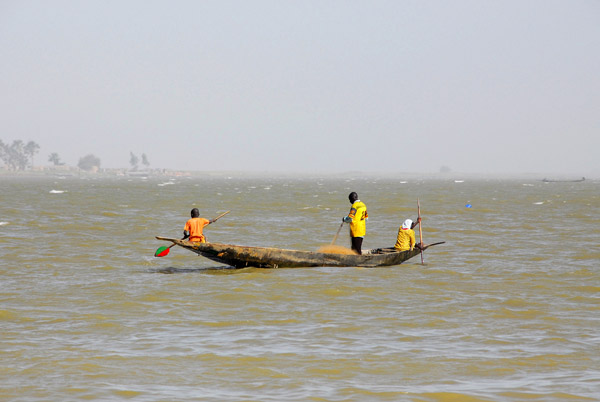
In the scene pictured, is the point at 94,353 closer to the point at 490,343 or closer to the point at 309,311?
the point at 309,311

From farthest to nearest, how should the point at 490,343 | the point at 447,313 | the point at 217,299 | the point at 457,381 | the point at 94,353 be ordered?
1. the point at 217,299
2. the point at 447,313
3. the point at 490,343
4. the point at 94,353
5. the point at 457,381

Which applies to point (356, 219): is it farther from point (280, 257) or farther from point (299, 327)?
point (299, 327)

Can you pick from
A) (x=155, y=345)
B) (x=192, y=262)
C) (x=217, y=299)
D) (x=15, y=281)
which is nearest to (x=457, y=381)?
(x=155, y=345)

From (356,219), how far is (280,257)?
2088 millimetres

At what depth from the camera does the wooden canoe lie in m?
18.4

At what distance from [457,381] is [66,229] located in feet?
81.7

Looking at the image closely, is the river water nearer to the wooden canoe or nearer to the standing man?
the wooden canoe

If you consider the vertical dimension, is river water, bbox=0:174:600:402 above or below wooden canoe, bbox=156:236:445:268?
below

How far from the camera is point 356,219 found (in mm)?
19266

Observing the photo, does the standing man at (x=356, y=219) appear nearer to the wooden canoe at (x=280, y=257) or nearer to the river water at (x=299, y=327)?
the wooden canoe at (x=280, y=257)

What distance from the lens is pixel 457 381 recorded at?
923cm

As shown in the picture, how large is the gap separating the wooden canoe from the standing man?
0.44 meters

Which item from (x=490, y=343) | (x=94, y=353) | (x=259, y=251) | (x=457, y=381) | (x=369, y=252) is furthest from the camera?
(x=369, y=252)

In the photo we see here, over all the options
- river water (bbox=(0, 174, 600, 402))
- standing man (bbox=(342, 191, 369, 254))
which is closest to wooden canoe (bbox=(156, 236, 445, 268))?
river water (bbox=(0, 174, 600, 402))
